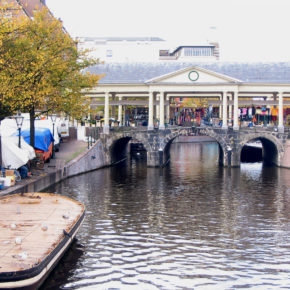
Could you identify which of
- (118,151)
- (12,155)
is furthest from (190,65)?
(12,155)

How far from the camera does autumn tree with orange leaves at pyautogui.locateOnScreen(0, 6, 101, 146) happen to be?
36.5 meters

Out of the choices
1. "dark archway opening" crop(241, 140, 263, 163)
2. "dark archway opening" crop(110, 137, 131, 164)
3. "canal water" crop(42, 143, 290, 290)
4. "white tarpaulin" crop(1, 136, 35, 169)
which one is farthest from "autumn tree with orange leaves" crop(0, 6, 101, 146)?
"dark archway opening" crop(241, 140, 263, 163)

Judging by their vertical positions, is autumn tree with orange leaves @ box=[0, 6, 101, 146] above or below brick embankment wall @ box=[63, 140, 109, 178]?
above

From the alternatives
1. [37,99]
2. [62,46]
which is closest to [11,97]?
[37,99]

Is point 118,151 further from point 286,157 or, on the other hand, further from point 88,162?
point 286,157

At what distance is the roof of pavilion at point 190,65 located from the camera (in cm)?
6525

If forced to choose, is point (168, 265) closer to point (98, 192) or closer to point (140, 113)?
point (98, 192)

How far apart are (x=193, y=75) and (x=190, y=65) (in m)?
3.40

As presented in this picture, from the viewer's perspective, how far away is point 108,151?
63.9m

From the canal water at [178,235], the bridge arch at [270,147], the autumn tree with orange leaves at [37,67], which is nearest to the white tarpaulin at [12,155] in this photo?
the autumn tree with orange leaves at [37,67]

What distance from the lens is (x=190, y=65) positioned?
66.1 m

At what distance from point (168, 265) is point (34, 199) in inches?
377

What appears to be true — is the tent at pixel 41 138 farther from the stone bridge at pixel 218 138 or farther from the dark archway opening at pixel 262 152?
the dark archway opening at pixel 262 152

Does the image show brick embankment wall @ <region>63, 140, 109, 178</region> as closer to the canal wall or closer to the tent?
the canal wall
